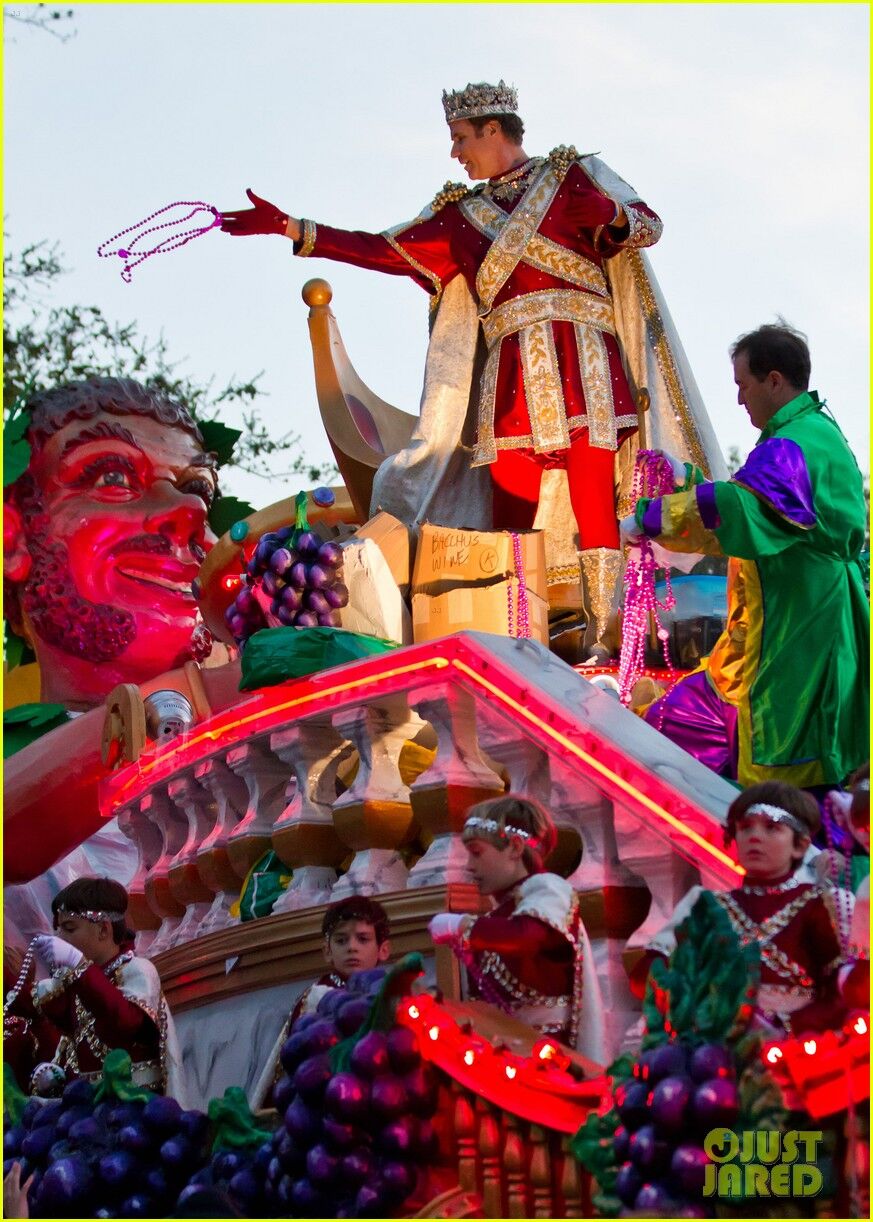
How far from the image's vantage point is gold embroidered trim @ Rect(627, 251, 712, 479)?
935 centimetres

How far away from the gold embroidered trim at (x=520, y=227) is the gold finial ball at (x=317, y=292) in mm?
993

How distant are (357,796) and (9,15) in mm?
8252

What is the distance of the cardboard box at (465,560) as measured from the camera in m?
8.81

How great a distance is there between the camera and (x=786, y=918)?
16.3 ft

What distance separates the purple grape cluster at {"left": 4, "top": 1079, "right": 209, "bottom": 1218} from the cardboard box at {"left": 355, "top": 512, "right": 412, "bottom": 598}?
3201 mm

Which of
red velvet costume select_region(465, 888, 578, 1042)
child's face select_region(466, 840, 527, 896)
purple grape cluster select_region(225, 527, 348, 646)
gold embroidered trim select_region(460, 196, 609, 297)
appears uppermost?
gold embroidered trim select_region(460, 196, 609, 297)

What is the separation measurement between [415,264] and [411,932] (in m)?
4.19

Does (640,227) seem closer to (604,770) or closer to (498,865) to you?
(604,770)

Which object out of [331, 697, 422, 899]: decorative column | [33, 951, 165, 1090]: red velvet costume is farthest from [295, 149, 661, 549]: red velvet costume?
[33, 951, 165, 1090]: red velvet costume

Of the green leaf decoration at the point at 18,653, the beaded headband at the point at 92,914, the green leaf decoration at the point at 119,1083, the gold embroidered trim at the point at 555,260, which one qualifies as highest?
the gold embroidered trim at the point at 555,260

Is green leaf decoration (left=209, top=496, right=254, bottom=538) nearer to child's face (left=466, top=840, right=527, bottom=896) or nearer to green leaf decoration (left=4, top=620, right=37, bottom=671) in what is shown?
green leaf decoration (left=4, top=620, right=37, bottom=671)

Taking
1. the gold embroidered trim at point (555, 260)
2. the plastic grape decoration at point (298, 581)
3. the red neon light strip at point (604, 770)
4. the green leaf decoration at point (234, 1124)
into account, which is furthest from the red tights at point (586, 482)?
the green leaf decoration at point (234, 1124)

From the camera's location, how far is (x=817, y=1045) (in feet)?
15.3

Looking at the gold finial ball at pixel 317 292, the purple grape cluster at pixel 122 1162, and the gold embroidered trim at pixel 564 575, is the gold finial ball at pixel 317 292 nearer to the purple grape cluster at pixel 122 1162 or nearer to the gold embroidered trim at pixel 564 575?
the gold embroidered trim at pixel 564 575
